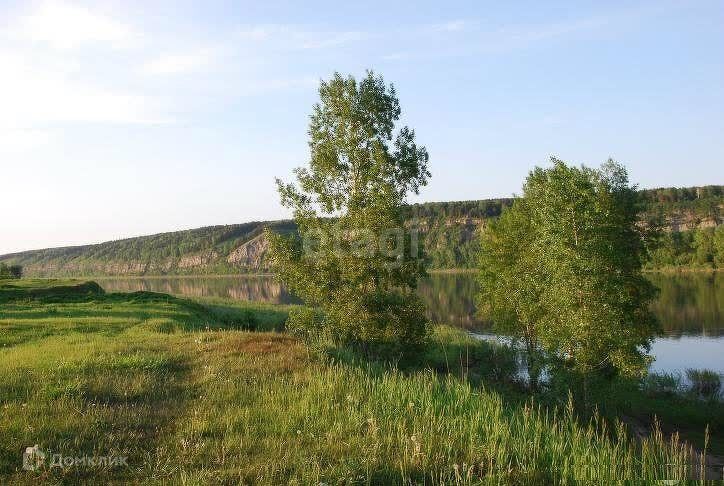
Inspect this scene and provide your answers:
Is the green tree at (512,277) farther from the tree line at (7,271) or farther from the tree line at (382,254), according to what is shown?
the tree line at (7,271)

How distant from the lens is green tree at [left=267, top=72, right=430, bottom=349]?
67.3ft

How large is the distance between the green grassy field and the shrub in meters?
24.2

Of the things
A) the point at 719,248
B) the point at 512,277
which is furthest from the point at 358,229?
the point at 719,248

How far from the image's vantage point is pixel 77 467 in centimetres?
762

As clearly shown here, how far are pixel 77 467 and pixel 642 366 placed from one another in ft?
81.1

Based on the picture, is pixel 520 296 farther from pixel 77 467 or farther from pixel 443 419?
pixel 77 467

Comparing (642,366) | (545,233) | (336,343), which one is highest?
(545,233)

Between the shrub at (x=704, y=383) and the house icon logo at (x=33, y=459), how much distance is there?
110 ft

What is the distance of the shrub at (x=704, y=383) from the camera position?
1216 inches

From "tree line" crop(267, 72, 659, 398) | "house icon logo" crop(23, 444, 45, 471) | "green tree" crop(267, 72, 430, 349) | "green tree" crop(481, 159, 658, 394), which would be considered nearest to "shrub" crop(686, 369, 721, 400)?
"green tree" crop(481, 159, 658, 394)

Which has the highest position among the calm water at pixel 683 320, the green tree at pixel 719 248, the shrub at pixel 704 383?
the green tree at pixel 719 248

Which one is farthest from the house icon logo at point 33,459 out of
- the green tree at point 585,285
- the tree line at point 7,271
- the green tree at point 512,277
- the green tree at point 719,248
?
the green tree at point 719,248

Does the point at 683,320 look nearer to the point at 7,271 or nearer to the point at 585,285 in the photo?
the point at 585,285

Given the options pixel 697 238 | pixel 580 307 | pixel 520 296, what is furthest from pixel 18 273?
pixel 697 238
